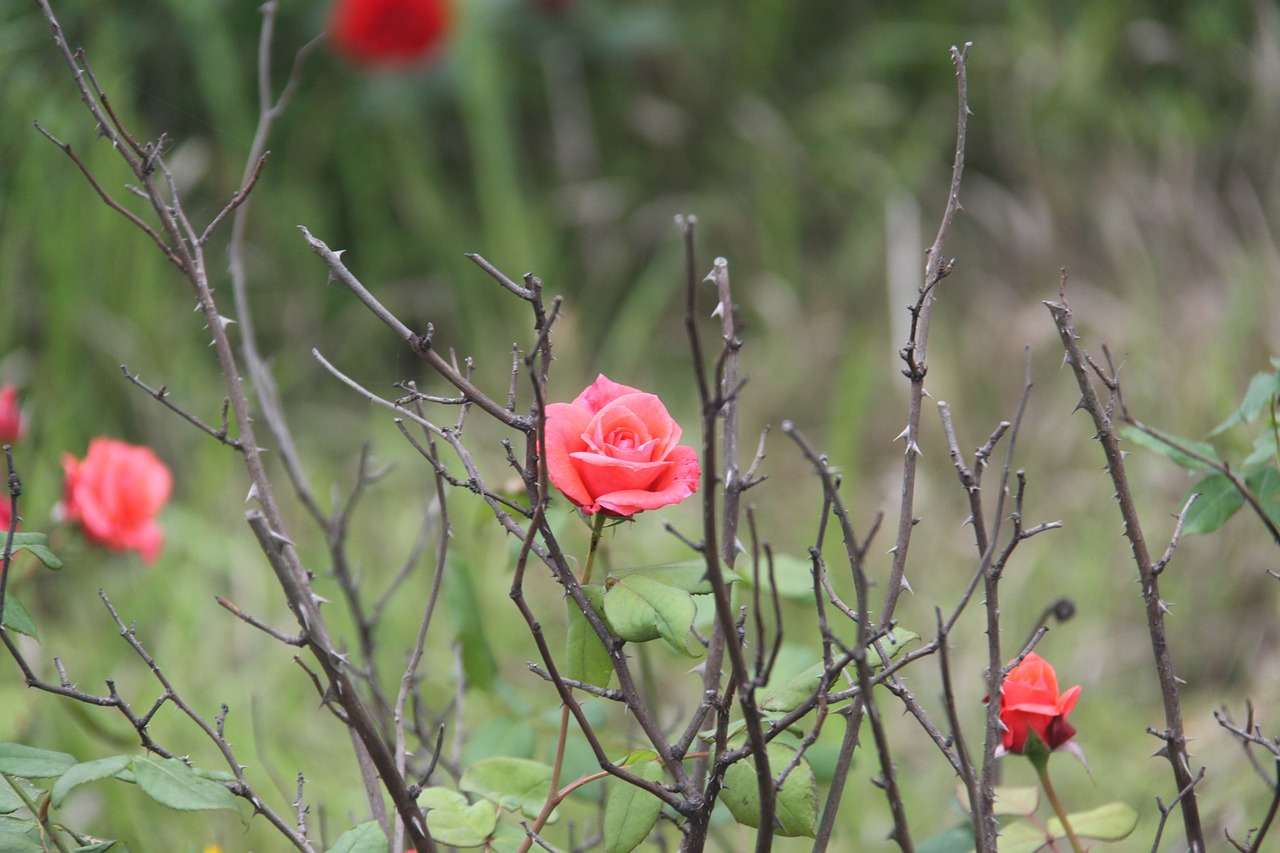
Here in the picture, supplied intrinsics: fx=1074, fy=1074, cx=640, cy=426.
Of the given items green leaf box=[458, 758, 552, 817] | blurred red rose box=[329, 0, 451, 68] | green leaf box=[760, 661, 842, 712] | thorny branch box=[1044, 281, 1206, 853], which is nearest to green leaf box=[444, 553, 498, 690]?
green leaf box=[458, 758, 552, 817]

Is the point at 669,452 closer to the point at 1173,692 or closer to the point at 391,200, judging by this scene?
the point at 1173,692

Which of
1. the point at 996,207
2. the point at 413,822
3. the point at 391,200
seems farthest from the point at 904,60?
the point at 413,822

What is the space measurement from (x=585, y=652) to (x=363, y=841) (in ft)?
0.38

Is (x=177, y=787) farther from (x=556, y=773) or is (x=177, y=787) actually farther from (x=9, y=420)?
(x=9, y=420)

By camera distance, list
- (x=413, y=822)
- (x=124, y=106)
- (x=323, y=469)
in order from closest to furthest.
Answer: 1. (x=413, y=822)
2. (x=124, y=106)
3. (x=323, y=469)

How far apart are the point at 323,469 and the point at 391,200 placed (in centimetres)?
79

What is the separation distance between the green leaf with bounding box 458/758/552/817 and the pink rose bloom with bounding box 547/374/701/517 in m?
0.15

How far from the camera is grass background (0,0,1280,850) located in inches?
50.9

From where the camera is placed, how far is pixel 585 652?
17.2 inches

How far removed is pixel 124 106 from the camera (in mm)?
1699

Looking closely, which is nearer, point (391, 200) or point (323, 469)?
point (323, 469)

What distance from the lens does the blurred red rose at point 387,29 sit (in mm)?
2084

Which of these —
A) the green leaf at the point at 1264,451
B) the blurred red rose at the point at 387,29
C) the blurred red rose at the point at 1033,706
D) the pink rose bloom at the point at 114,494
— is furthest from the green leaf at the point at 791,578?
the blurred red rose at the point at 387,29

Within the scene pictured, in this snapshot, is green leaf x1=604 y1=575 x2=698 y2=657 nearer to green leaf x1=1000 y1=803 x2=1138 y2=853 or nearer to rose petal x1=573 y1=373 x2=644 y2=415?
rose petal x1=573 y1=373 x2=644 y2=415
